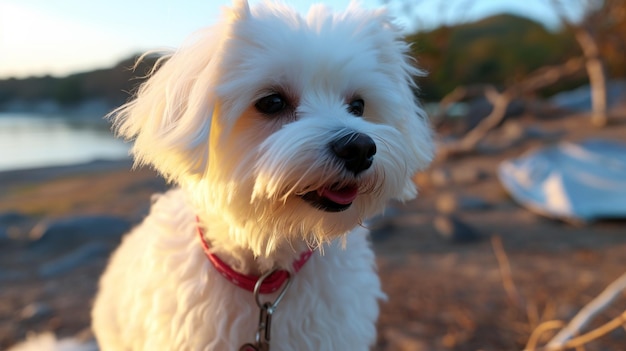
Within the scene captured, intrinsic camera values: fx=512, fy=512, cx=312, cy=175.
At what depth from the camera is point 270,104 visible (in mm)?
1810

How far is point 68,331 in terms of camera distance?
12.3 feet

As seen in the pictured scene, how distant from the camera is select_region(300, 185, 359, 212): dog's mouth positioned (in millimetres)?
1695

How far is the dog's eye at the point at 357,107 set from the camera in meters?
2.01

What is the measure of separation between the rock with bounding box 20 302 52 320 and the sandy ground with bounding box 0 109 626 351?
0.01 m

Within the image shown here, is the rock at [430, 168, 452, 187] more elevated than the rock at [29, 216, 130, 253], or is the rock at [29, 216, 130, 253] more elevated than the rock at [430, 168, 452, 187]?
the rock at [29, 216, 130, 253]

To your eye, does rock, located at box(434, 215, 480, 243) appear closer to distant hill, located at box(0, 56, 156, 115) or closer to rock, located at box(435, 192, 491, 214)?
rock, located at box(435, 192, 491, 214)

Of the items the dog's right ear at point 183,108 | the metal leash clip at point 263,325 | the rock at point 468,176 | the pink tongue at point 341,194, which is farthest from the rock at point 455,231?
the dog's right ear at point 183,108

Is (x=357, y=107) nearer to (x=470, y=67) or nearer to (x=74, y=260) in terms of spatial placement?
(x=74, y=260)

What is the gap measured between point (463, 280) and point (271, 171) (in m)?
3.29

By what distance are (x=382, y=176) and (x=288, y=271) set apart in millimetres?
596

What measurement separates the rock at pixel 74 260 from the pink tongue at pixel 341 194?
4220 millimetres

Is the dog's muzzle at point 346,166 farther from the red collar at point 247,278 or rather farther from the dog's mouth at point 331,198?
the red collar at point 247,278

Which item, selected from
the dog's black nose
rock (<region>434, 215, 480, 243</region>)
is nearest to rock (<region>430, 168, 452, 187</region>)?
rock (<region>434, 215, 480, 243</region>)

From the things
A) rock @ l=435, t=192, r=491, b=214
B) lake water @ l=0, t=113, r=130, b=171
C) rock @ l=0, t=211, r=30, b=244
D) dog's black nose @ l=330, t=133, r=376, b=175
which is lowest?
lake water @ l=0, t=113, r=130, b=171
